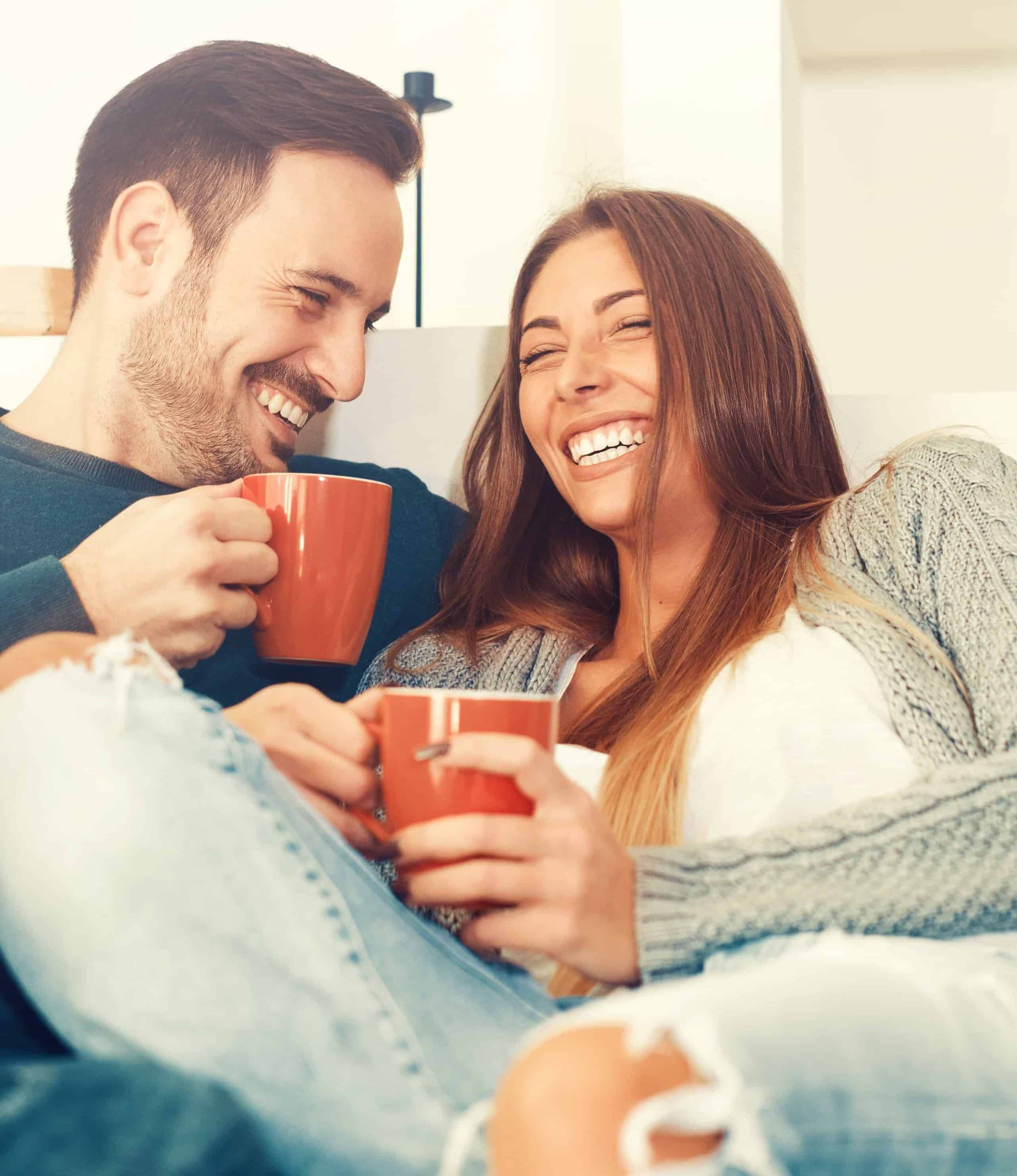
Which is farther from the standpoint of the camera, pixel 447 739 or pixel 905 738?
pixel 905 738

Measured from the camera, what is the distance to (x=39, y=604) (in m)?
0.96

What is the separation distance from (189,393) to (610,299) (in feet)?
1.63

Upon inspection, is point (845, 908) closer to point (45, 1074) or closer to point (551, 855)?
point (551, 855)

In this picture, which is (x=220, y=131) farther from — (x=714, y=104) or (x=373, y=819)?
(x=373, y=819)

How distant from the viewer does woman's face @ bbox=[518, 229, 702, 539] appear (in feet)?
4.16

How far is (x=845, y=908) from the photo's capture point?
747 millimetres

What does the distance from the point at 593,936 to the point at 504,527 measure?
0.80m

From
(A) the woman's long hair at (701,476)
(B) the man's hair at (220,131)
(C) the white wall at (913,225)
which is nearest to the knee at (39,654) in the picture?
(A) the woman's long hair at (701,476)

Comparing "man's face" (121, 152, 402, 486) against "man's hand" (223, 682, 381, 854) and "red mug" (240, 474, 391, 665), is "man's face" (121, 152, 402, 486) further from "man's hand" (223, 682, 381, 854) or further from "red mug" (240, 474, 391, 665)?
"man's hand" (223, 682, 381, 854)

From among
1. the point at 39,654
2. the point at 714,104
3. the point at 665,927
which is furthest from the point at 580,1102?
the point at 714,104

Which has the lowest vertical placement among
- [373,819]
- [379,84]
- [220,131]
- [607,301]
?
[373,819]

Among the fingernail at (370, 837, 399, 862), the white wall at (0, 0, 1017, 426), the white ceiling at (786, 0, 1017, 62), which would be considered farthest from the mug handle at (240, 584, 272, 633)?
the white ceiling at (786, 0, 1017, 62)

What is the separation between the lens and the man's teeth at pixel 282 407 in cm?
142

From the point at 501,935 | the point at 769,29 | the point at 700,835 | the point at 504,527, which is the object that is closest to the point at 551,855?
the point at 501,935
